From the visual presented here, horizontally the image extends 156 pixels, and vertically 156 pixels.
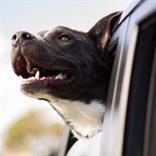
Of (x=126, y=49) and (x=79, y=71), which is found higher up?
(x=79, y=71)

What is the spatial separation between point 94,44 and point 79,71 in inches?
8.1

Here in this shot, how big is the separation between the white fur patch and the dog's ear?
338mm

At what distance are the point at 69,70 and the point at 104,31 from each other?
0.30 meters

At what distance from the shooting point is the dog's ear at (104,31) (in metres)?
3.29

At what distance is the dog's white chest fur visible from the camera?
10.4ft

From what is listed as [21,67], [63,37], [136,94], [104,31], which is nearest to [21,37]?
[21,67]

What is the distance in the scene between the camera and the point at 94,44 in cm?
343

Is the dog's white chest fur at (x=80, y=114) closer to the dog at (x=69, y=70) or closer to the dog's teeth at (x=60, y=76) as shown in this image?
the dog at (x=69, y=70)

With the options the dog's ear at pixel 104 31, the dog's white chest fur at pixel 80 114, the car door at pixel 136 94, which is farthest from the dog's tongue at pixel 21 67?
the car door at pixel 136 94

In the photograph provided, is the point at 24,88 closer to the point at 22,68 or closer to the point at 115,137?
the point at 22,68

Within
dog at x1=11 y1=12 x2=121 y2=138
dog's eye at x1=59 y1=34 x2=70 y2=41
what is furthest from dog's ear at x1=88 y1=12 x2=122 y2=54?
dog's eye at x1=59 y1=34 x2=70 y2=41

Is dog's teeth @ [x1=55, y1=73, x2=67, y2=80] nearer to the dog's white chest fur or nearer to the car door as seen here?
the dog's white chest fur

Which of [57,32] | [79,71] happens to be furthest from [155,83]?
[57,32]

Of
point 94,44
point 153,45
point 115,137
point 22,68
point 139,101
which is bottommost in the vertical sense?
point 115,137
